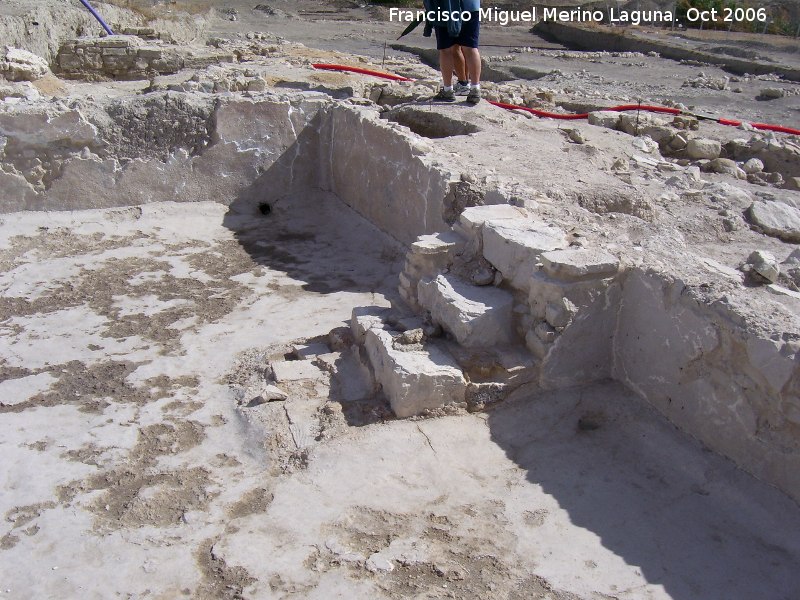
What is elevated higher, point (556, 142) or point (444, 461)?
point (556, 142)

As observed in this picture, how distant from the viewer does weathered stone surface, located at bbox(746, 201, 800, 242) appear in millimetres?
4465

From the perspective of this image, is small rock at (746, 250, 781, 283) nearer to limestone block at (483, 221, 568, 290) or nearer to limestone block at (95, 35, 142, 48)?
limestone block at (483, 221, 568, 290)

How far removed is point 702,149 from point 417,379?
4.29 m

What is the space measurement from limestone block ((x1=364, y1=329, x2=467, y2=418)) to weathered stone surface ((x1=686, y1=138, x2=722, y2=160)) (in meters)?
3.97

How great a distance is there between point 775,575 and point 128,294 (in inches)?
148

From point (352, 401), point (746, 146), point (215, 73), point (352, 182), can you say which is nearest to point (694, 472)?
point (352, 401)

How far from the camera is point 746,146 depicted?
6.66 meters

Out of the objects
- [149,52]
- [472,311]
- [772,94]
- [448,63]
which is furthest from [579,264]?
[772,94]

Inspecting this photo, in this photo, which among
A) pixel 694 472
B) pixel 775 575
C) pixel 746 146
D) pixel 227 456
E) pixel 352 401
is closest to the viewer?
pixel 775 575

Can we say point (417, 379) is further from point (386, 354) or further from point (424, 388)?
point (386, 354)

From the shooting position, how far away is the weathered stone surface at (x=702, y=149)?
646cm

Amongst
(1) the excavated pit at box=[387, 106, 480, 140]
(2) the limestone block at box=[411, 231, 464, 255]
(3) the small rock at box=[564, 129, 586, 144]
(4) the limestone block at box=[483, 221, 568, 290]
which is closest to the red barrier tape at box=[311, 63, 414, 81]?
(1) the excavated pit at box=[387, 106, 480, 140]

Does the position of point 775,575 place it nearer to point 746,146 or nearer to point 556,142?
point 556,142

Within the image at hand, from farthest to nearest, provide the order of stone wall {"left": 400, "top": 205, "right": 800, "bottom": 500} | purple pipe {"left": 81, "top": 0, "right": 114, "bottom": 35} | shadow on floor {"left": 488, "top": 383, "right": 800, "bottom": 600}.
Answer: purple pipe {"left": 81, "top": 0, "right": 114, "bottom": 35} < stone wall {"left": 400, "top": 205, "right": 800, "bottom": 500} < shadow on floor {"left": 488, "top": 383, "right": 800, "bottom": 600}
